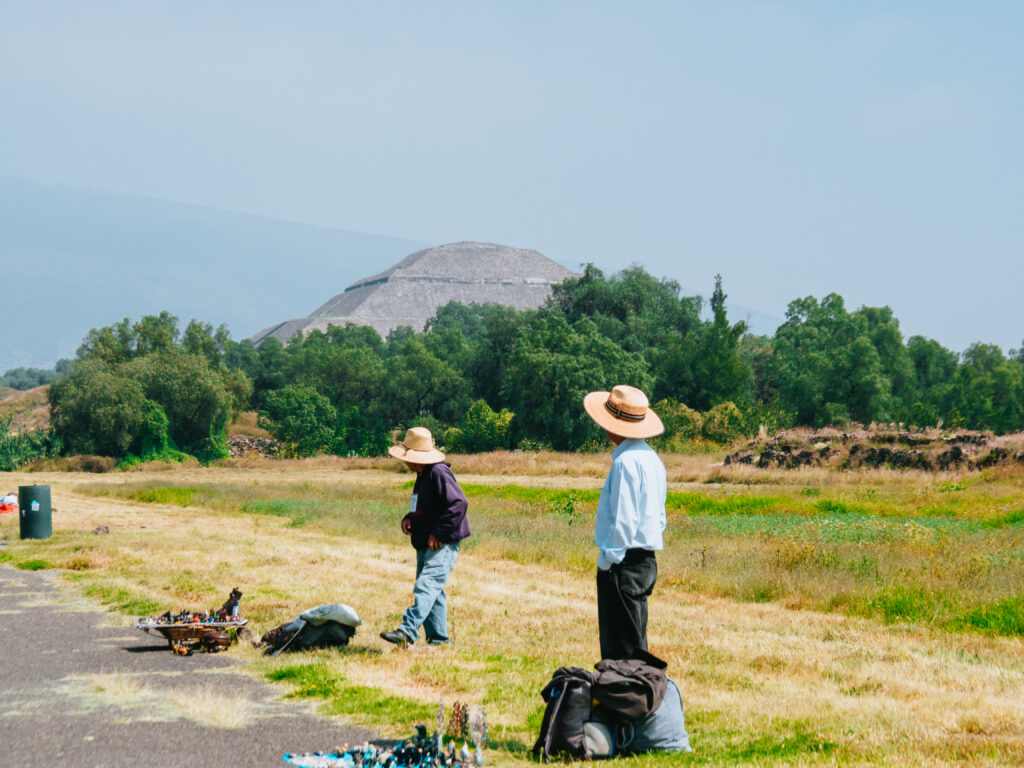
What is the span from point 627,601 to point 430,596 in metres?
3.21

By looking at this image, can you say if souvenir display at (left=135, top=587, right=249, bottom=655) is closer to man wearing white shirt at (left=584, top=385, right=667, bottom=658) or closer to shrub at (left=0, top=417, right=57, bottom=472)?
man wearing white shirt at (left=584, top=385, right=667, bottom=658)

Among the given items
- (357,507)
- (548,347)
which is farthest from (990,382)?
(357,507)

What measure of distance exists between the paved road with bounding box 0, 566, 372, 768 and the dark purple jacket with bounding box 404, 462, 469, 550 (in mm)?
2197

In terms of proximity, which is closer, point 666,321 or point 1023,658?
point 1023,658

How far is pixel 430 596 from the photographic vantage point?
9.70 metres

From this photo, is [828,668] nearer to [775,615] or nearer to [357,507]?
[775,615]

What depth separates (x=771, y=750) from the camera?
6.23 metres

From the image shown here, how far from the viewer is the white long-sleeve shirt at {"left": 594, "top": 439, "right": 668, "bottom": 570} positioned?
6914mm

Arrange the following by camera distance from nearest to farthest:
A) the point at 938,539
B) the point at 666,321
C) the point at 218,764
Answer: the point at 218,764, the point at 938,539, the point at 666,321

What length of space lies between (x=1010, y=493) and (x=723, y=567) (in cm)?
2401

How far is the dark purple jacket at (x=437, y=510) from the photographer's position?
9.84 metres

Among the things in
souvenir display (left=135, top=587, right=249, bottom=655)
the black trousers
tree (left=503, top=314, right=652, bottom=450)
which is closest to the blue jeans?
souvenir display (left=135, top=587, right=249, bottom=655)

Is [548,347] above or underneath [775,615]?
above

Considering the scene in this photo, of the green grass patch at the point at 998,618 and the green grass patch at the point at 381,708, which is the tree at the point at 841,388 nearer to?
the green grass patch at the point at 998,618
